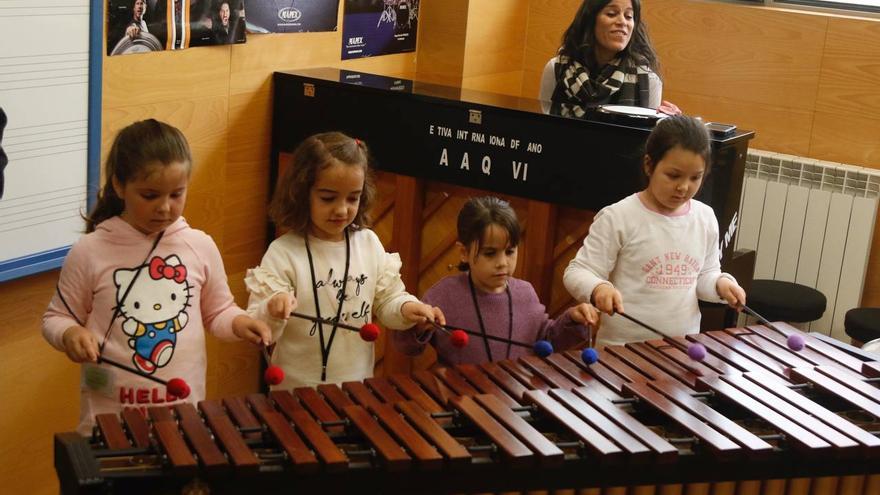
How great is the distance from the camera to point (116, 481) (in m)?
2.23

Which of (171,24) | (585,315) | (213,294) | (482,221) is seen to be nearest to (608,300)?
(585,315)

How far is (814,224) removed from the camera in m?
5.39

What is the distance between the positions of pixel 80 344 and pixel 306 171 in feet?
2.62

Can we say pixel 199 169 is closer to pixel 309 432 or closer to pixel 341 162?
pixel 341 162

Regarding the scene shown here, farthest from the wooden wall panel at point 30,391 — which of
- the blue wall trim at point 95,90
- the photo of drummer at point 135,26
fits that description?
the photo of drummer at point 135,26

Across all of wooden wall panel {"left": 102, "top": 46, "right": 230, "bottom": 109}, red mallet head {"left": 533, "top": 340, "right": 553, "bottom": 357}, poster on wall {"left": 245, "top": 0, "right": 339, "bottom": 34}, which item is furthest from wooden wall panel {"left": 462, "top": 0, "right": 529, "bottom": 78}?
red mallet head {"left": 533, "top": 340, "right": 553, "bottom": 357}

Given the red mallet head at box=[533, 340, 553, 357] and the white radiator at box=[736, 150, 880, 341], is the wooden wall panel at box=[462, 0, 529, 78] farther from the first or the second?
the red mallet head at box=[533, 340, 553, 357]

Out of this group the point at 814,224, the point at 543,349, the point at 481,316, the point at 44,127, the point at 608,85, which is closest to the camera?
the point at 543,349

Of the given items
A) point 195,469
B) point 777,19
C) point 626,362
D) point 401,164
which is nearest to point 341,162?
point 626,362

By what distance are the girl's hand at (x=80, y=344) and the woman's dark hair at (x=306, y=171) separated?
2.29ft

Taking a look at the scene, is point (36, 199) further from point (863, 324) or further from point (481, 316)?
point (863, 324)

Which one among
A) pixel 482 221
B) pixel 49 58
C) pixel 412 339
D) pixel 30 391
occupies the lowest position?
pixel 30 391

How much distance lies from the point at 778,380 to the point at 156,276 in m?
1.62

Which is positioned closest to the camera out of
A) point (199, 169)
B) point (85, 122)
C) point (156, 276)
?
point (156, 276)
